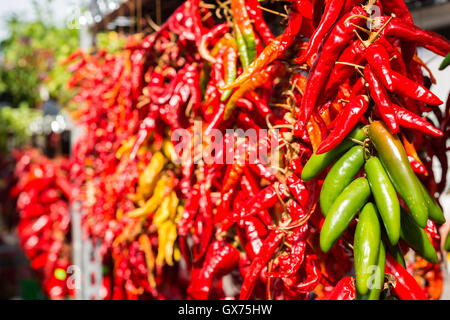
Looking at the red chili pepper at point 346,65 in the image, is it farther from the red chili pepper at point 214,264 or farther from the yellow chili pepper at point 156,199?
the yellow chili pepper at point 156,199

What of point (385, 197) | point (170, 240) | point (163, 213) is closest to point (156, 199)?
point (163, 213)

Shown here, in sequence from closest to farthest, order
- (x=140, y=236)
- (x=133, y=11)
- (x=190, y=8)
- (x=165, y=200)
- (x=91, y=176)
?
(x=190, y=8) → (x=165, y=200) → (x=140, y=236) → (x=133, y=11) → (x=91, y=176)

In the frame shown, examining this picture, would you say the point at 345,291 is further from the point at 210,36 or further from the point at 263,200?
the point at 210,36

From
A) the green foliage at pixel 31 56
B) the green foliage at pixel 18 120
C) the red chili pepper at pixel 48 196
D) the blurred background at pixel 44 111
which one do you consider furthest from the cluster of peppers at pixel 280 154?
the green foliage at pixel 18 120

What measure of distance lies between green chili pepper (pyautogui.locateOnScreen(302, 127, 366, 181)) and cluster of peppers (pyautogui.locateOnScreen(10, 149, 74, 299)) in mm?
2818

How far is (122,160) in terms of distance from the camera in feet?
6.93

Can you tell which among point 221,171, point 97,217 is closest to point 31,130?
point 97,217

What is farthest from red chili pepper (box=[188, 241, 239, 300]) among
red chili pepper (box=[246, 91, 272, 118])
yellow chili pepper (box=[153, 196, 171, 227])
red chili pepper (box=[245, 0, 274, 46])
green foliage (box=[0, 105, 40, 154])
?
green foliage (box=[0, 105, 40, 154])

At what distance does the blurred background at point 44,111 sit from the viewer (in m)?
2.84

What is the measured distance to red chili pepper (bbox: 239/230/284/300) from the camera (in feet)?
4.03

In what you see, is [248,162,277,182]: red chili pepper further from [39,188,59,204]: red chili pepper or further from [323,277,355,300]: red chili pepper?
[39,188,59,204]: red chili pepper

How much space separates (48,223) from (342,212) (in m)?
3.12
